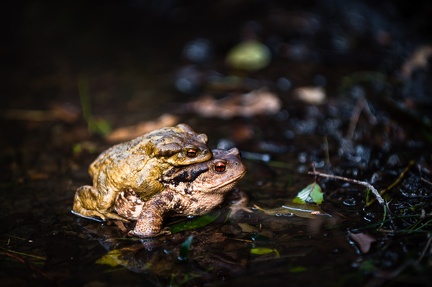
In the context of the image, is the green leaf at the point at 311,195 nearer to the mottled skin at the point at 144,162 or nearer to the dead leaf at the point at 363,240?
the dead leaf at the point at 363,240

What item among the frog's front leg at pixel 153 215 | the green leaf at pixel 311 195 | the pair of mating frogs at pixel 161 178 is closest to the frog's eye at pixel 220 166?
the pair of mating frogs at pixel 161 178

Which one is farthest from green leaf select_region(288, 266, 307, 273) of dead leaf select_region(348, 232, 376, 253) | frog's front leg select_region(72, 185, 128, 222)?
frog's front leg select_region(72, 185, 128, 222)

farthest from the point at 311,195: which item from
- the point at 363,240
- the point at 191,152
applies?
the point at 191,152

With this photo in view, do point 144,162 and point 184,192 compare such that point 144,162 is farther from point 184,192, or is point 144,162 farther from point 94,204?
point 94,204

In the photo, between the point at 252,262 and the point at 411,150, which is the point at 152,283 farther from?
the point at 411,150

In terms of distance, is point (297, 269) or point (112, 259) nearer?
point (297, 269)

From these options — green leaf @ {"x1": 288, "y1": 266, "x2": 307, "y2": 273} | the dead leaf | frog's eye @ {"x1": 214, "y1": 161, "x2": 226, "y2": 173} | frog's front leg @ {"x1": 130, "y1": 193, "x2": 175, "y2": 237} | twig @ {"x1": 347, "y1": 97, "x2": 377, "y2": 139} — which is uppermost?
frog's eye @ {"x1": 214, "y1": 161, "x2": 226, "y2": 173}

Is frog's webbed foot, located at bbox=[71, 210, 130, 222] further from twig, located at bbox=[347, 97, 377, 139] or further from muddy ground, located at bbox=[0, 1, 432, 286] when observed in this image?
twig, located at bbox=[347, 97, 377, 139]

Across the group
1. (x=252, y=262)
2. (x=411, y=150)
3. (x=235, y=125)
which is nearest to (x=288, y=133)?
(x=235, y=125)
